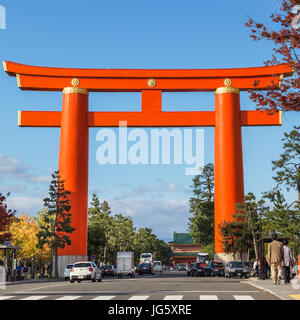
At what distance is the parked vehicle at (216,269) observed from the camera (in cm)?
4788

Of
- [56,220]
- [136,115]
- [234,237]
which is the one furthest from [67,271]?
[234,237]

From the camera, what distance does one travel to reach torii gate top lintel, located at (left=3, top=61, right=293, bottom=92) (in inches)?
1876

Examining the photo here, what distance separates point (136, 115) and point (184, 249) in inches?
4006

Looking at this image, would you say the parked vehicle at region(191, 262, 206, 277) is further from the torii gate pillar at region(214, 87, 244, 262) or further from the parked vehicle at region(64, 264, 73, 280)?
the parked vehicle at region(64, 264, 73, 280)

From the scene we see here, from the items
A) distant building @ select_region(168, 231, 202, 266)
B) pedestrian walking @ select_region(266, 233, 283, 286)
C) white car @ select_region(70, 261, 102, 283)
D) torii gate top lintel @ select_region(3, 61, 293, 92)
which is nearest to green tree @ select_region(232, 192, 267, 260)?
torii gate top lintel @ select_region(3, 61, 293, 92)

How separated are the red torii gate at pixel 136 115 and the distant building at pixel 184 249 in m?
92.7

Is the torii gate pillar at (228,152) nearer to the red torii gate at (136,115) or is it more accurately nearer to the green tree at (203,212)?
the red torii gate at (136,115)

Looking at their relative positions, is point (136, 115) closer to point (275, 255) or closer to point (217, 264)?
point (217, 264)

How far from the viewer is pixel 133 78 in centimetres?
4853

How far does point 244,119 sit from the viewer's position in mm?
49312
